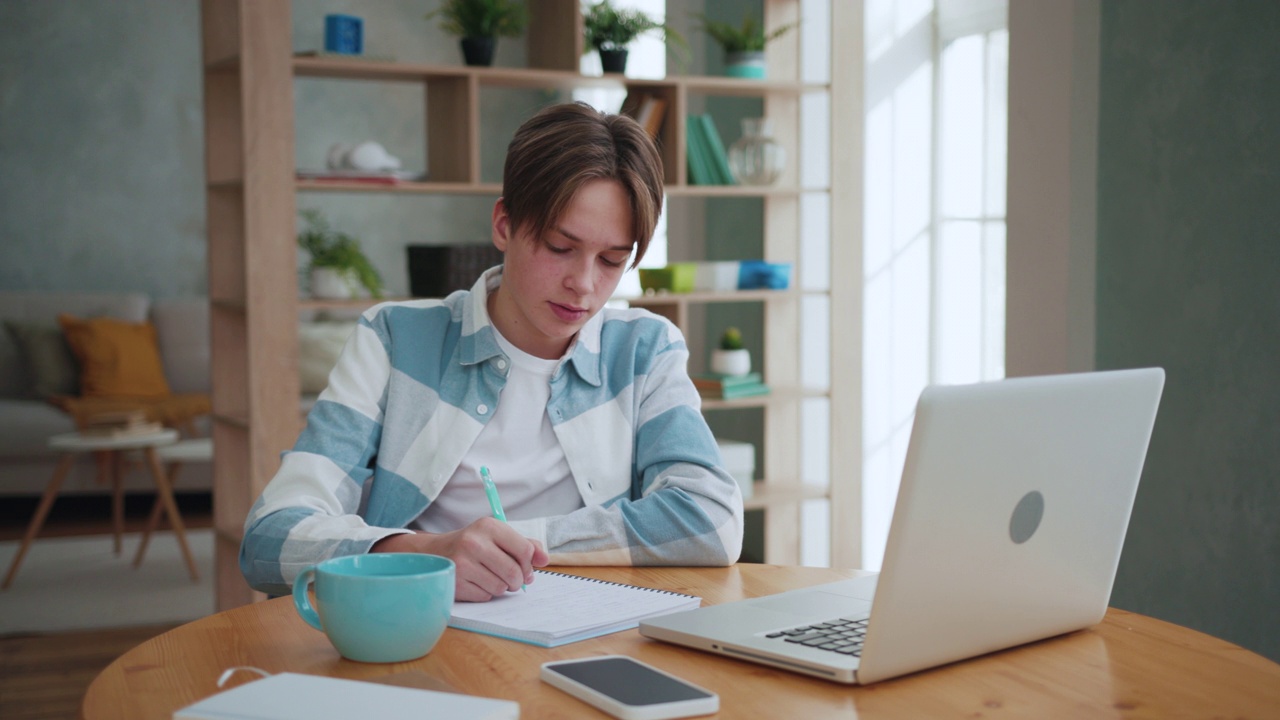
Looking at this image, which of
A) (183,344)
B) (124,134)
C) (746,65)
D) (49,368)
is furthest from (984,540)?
(124,134)

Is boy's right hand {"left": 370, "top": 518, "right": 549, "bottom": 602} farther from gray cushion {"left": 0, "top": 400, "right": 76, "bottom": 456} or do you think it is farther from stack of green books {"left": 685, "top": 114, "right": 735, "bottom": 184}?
gray cushion {"left": 0, "top": 400, "right": 76, "bottom": 456}

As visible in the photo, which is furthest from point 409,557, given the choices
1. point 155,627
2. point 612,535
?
point 155,627

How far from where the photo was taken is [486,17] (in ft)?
11.0

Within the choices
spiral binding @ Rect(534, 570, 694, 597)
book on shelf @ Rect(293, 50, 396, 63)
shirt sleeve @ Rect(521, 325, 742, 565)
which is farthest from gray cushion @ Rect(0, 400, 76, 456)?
spiral binding @ Rect(534, 570, 694, 597)

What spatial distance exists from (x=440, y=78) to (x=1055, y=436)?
2.70 m

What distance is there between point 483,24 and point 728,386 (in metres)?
1.24

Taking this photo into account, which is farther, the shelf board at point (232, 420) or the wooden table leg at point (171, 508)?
the wooden table leg at point (171, 508)

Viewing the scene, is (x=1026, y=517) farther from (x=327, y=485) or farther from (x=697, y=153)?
(x=697, y=153)

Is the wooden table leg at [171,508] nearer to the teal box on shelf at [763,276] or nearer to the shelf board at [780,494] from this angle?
the shelf board at [780,494]

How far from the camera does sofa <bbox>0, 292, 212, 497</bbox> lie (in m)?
5.17

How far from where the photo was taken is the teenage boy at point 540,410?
138cm

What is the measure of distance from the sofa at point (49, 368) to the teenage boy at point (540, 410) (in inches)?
163

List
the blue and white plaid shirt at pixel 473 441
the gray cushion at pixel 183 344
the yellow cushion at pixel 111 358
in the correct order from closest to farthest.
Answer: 1. the blue and white plaid shirt at pixel 473 441
2. the yellow cushion at pixel 111 358
3. the gray cushion at pixel 183 344

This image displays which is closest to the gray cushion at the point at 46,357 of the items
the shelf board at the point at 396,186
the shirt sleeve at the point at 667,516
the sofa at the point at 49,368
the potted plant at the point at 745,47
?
the sofa at the point at 49,368
